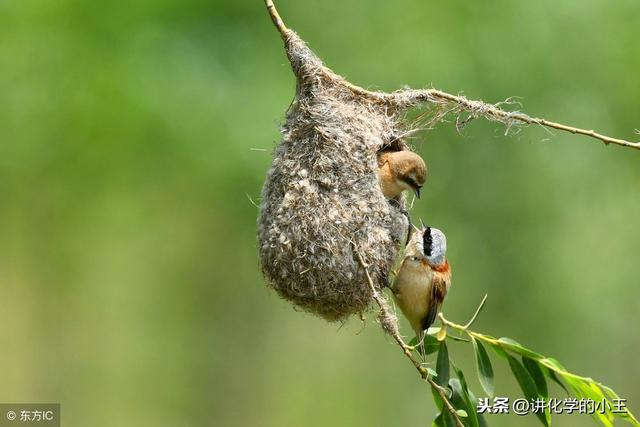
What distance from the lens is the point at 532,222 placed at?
35.2 ft

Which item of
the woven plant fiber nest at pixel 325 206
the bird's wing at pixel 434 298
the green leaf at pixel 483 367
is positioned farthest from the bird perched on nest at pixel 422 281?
the green leaf at pixel 483 367

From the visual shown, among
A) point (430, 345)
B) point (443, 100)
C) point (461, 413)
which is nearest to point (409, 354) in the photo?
point (461, 413)

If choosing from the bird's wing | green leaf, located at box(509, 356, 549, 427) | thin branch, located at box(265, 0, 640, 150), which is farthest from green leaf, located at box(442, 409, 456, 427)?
thin branch, located at box(265, 0, 640, 150)

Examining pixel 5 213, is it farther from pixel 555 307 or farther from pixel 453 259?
pixel 555 307

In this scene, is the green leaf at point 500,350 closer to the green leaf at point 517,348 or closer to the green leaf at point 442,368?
the green leaf at point 517,348

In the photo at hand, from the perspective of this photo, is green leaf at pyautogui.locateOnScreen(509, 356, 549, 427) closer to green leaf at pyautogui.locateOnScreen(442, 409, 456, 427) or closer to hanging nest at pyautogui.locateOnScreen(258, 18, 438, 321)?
green leaf at pyautogui.locateOnScreen(442, 409, 456, 427)

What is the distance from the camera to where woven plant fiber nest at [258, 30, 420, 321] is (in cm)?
429

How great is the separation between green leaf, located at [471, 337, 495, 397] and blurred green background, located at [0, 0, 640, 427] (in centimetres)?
261

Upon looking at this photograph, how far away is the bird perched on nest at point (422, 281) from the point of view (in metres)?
4.68

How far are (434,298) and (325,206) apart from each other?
79 centimetres

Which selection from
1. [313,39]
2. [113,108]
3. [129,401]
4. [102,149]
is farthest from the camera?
[129,401]

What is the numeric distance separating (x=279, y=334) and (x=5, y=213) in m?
4.42

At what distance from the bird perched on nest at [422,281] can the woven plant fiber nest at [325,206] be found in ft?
0.40

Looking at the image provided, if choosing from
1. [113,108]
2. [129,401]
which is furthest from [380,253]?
[129,401]
